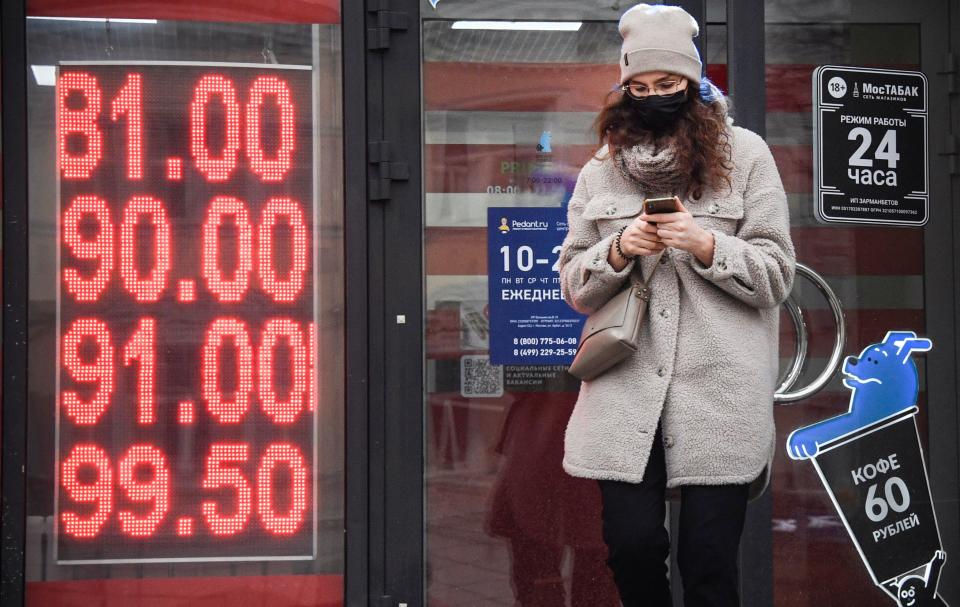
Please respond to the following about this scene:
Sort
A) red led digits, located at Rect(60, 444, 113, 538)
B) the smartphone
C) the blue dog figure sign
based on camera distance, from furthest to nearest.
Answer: the blue dog figure sign → red led digits, located at Rect(60, 444, 113, 538) → the smartphone

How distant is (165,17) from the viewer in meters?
4.15

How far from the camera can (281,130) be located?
13.6 feet

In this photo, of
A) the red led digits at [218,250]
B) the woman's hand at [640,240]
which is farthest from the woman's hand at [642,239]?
the red led digits at [218,250]

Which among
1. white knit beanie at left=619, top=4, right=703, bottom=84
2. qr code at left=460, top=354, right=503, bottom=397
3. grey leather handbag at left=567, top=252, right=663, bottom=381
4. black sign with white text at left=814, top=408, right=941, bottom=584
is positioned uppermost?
white knit beanie at left=619, top=4, right=703, bottom=84

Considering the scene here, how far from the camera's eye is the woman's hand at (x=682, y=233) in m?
2.67

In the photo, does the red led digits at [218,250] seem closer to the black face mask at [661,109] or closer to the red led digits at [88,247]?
the red led digits at [88,247]

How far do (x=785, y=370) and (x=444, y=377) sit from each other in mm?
1268

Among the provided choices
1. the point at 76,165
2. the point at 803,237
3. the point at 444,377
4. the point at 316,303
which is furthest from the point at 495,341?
the point at 76,165

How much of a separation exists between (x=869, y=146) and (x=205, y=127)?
2449 millimetres

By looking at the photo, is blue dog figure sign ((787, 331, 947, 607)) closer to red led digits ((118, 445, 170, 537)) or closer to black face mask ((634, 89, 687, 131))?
black face mask ((634, 89, 687, 131))

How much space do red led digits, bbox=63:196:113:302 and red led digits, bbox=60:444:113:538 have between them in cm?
55

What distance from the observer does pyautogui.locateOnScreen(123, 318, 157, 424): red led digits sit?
408 cm

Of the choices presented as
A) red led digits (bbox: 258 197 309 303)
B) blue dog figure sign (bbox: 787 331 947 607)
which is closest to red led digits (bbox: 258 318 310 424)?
red led digits (bbox: 258 197 309 303)

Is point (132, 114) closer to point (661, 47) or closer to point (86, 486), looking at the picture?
point (86, 486)
